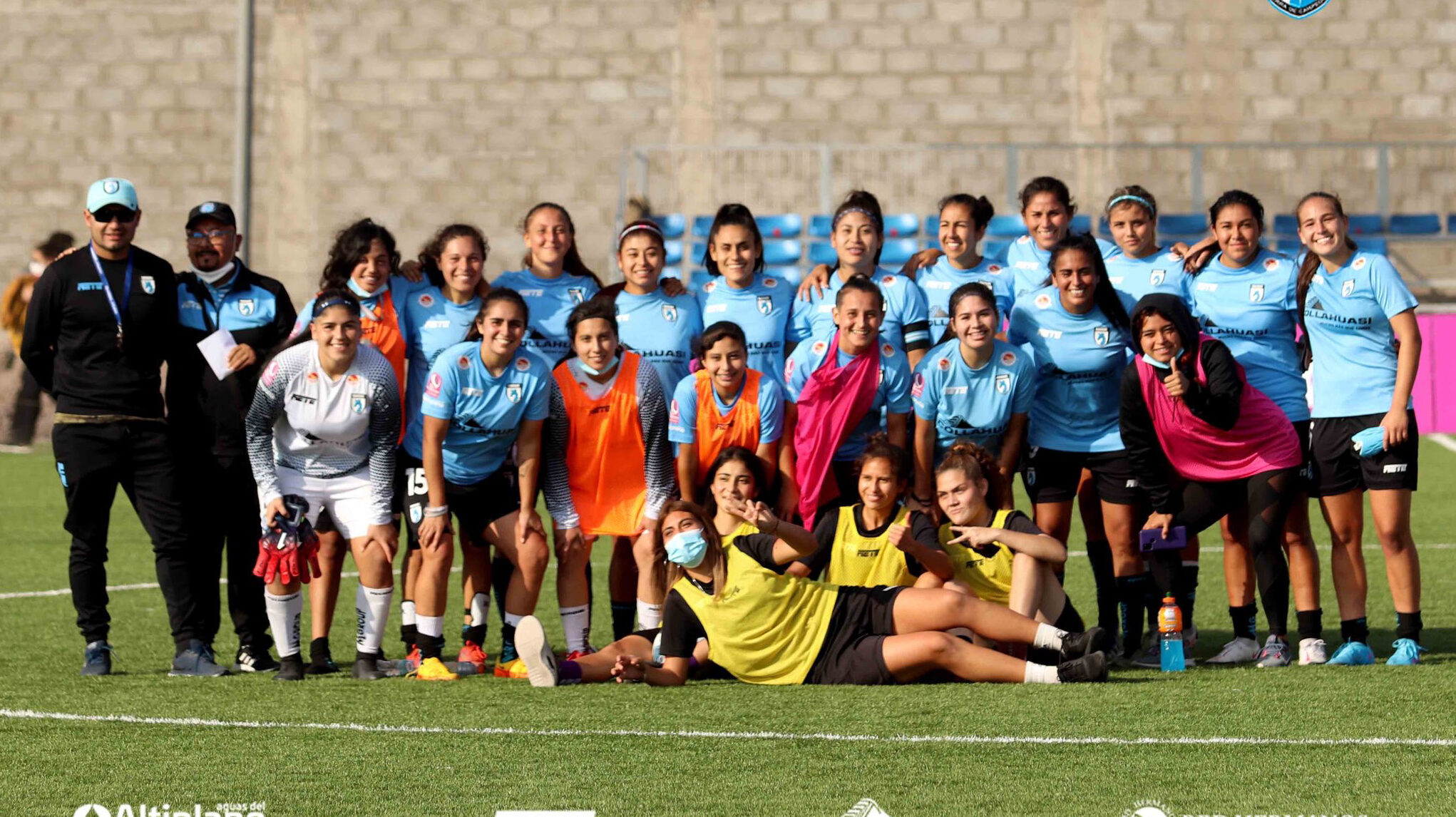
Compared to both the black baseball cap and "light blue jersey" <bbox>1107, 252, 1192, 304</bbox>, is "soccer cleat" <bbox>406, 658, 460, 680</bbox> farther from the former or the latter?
"light blue jersey" <bbox>1107, 252, 1192, 304</bbox>

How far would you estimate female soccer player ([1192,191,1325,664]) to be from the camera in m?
6.85

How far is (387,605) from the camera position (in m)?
6.74

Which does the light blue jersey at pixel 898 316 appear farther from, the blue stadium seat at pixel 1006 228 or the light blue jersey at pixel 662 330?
the blue stadium seat at pixel 1006 228

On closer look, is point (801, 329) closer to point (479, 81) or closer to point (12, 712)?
point (12, 712)

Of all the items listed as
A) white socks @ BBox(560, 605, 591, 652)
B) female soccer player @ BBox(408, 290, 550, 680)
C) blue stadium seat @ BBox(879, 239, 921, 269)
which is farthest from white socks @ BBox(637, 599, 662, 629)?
blue stadium seat @ BBox(879, 239, 921, 269)

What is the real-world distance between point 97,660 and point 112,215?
5.46 feet

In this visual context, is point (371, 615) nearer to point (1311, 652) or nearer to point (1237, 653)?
point (1237, 653)

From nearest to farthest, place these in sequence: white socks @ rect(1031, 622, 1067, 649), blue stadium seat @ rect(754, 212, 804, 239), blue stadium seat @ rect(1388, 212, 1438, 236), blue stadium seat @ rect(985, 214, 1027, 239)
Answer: white socks @ rect(1031, 622, 1067, 649)
blue stadium seat @ rect(985, 214, 1027, 239)
blue stadium seat @ rect(754, 212, 804, 239)
blue stadium seat @ rect(1388, 212, 1438, 236)

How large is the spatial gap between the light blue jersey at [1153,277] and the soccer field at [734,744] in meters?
1.49

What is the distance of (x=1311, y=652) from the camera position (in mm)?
6715

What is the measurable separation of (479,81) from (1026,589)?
15141 millimetres

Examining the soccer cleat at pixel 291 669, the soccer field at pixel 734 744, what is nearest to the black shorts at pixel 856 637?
the soccer field at pixel 734 744

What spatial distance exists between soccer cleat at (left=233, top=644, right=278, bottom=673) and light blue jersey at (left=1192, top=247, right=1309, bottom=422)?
3.82m

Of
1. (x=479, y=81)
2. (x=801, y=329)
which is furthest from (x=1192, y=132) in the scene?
(x=801, y=329)
